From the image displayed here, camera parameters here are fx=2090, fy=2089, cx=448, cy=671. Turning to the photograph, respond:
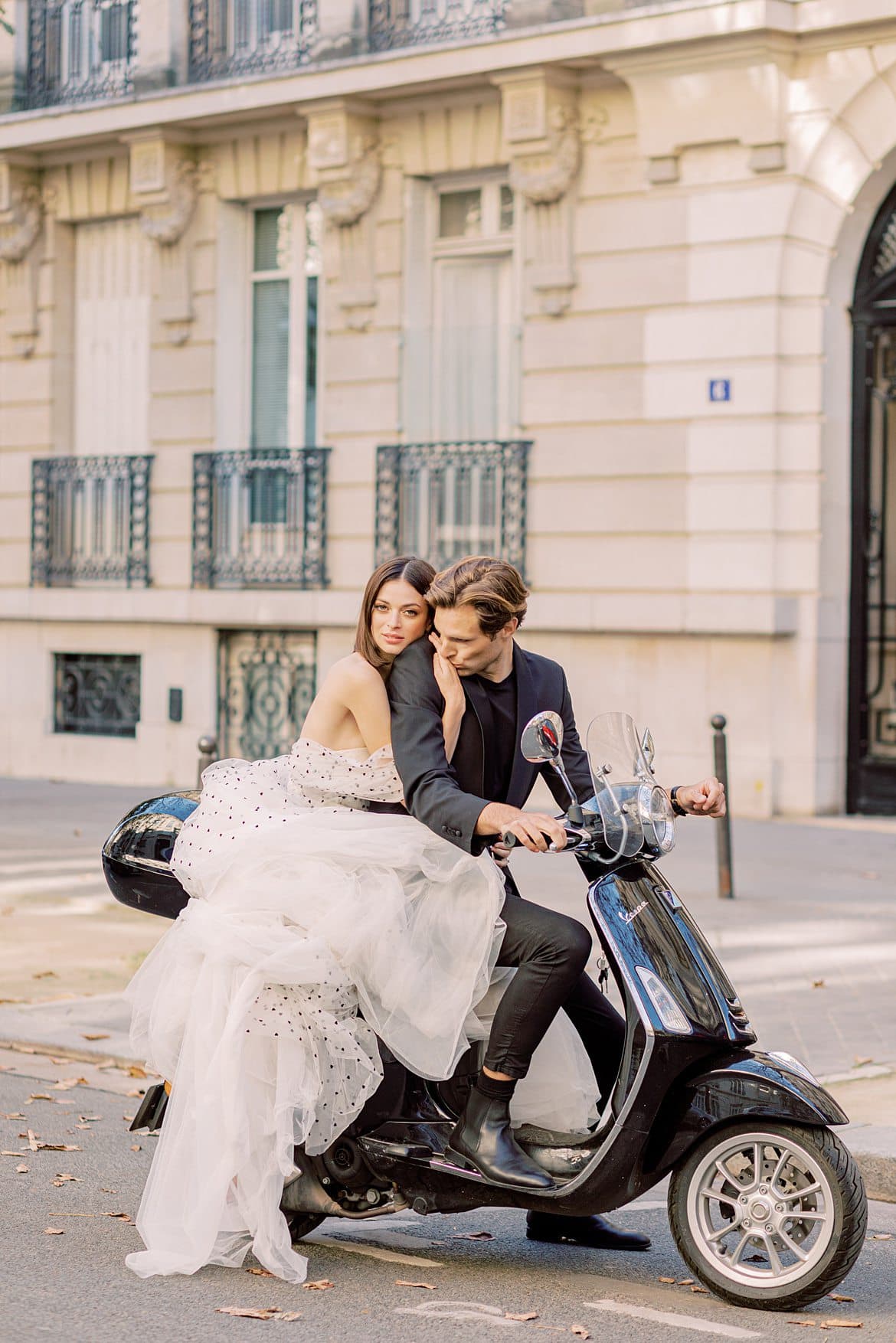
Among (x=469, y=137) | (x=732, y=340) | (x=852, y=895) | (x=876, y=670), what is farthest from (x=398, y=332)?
(x=852, y=895)

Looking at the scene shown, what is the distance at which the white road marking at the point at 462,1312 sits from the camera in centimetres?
462

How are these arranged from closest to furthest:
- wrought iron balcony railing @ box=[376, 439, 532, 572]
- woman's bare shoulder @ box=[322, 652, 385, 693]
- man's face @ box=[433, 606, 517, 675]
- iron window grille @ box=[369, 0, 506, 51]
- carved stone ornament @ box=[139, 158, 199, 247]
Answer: man's face @ box=[433, 606, 517, 675] → woman's bare shoulder @ box=[322, 652, 385, 693] → wrought iron balcony railing @ box=[376, 439, 532, 572] → iron window grille @ box=[369, 0, 506, 51] → carved stone ornament @ box=[139, 158, 199, 247]

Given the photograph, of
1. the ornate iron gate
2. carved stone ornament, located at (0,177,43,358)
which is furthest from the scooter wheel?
carved stone ornament, located at (0,177,43,358)

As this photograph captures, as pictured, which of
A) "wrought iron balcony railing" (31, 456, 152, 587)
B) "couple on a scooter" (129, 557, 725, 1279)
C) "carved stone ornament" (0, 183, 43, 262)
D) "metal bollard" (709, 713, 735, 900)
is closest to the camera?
"couple on a scooter" (129, 557, 725, 1279)

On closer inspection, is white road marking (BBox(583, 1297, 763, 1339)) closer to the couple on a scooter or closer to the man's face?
the couple on a scooter

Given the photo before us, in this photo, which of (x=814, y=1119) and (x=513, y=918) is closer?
(x=814, y=1119)

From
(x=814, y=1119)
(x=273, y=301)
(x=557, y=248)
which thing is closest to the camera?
(x=814, y=1119)

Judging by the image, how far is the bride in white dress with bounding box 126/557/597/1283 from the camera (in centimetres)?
484

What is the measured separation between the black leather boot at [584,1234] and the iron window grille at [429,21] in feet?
41.3

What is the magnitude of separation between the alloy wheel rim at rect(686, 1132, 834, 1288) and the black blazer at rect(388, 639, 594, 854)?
89 centimetres

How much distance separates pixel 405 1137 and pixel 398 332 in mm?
12779

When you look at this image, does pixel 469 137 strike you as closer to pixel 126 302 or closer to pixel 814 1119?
pixel 126 302

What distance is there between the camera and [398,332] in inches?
673

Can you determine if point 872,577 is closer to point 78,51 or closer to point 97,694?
point 97,694
